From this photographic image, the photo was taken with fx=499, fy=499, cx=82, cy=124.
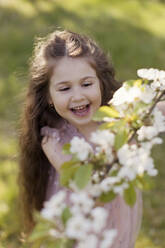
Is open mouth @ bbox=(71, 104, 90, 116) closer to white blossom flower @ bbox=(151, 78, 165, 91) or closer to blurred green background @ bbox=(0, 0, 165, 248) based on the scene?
white blossom flower @ bbox=(151, 78, 165, 91)

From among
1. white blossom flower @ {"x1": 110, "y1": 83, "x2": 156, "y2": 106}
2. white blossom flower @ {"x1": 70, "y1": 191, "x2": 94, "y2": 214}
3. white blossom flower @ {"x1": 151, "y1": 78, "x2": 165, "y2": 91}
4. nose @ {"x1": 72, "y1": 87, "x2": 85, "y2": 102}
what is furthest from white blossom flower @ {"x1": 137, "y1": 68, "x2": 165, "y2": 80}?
nose @ {"x1": 72, "y1": 87, "x2": 85, "y2": 102}

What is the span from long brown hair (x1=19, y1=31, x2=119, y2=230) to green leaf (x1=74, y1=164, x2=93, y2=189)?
1092 millimetres

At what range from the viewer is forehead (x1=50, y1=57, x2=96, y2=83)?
→ 2021 mm

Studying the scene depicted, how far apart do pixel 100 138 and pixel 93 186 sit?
104 millimetres

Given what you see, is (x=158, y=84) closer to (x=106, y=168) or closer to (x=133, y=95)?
(x=133, y=95)

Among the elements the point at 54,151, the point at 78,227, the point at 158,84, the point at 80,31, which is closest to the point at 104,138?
the point at 78,227

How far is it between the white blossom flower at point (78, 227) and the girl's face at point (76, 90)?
1085 millimetres

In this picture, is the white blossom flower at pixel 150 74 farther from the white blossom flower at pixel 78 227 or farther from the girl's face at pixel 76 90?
the girl's face at pixel 76 90

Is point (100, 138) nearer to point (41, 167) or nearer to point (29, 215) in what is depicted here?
point (41, 167)

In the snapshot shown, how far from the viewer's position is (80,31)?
19.9 feet

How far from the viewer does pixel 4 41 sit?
19.6ft

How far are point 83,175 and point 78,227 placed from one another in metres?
0.17

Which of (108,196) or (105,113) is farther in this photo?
(105,113)

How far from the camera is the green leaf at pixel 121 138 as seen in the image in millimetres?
1063
